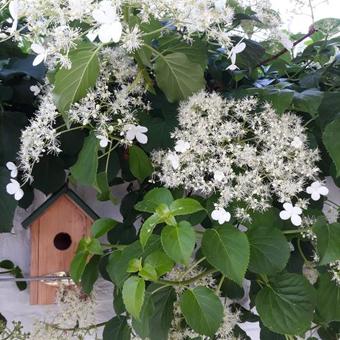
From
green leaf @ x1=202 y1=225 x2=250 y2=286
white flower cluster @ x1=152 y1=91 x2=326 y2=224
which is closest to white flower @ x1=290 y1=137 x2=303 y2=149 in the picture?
white flower cluster @ x1=152 y1=91 x2=326 y2=224

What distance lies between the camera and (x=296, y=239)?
24.9 inches

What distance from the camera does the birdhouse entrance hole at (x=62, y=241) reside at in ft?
2.18

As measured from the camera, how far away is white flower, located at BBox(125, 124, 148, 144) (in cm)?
51

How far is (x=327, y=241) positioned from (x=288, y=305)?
3.7 inches

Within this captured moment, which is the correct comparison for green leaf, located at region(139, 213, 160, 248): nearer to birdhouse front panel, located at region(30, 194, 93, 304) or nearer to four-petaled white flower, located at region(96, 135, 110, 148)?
four-petaled white flower, located at region(96, 135, 110, 148)

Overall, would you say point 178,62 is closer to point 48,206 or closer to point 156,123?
point 156,123

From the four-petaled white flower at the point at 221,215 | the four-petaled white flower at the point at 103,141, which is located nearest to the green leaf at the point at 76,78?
the four-petaled white flower at the point at 103,141

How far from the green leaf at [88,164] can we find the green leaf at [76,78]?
0.07m

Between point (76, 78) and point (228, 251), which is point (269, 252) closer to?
point (228, 251)

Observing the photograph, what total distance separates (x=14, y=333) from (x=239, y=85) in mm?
437

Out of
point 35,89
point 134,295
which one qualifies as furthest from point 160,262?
point 35,89

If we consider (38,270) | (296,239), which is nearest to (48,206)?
(38,270)

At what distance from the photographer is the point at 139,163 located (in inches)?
22.1

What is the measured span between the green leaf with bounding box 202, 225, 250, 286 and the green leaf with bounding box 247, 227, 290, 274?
5 cm
